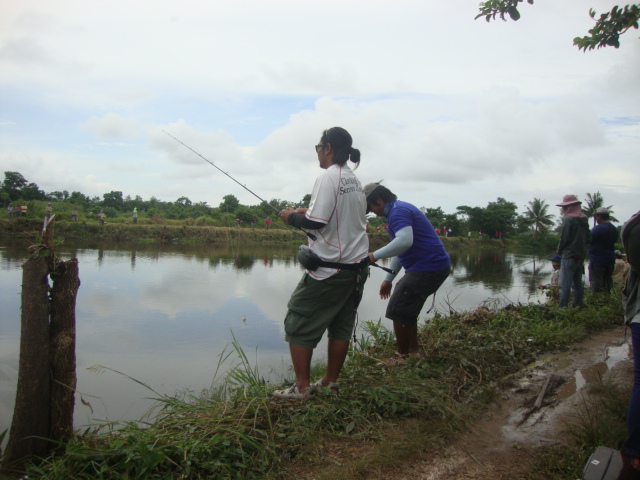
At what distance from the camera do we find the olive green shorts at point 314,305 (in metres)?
2.62

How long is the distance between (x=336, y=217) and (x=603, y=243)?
530 cm

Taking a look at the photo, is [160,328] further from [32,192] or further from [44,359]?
[32,192]

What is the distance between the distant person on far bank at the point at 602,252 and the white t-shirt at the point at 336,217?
5006 millimetres

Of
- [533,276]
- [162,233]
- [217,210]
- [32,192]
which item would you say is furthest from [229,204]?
[533,276]

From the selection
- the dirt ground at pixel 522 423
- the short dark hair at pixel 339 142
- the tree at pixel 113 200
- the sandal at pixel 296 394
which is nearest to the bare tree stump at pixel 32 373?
the sandal at pixel 296 394

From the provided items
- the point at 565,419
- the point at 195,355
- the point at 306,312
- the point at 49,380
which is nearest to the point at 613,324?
the point at 565,419

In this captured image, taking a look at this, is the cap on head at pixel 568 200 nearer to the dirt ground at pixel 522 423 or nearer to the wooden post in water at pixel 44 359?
the dirt ground at pixel 522 423

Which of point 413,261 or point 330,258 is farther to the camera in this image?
point 413,261

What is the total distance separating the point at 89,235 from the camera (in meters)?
22.8

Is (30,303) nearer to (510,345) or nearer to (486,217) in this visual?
(510,345)

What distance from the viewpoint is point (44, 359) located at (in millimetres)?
2494

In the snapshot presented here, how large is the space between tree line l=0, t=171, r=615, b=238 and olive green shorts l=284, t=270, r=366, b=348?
328 inches

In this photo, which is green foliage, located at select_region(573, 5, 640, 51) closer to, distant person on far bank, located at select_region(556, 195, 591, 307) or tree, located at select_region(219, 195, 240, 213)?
distant person on far bank, located at select_region(556, 195, 591, 307)

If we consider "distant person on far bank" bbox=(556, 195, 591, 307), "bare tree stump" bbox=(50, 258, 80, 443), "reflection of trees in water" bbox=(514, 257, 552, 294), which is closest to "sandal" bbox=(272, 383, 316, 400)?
"bare tree stump" bbox=(50, 258, 80, 443)
